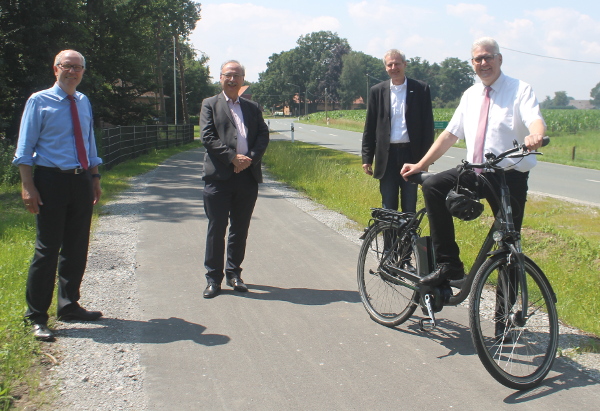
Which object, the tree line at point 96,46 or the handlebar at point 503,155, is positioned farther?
the tree line at point 96,46

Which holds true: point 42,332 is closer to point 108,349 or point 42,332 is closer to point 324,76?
point 108,349

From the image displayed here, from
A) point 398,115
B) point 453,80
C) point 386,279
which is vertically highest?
point 453,80

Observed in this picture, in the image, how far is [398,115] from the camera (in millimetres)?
6023

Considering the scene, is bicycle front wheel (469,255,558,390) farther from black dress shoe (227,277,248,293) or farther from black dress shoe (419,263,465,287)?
black dress shoe (227,277,248,293)

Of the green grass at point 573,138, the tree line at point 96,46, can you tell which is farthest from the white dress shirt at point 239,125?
the green grass at point 573,138

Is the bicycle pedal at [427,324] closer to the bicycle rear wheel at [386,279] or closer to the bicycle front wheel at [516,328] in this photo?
the bicycle rear wheel at [386,279]

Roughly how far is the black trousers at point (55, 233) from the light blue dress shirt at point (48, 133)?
10 cm

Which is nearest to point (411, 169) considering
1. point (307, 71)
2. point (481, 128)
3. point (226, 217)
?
point (481, 128)

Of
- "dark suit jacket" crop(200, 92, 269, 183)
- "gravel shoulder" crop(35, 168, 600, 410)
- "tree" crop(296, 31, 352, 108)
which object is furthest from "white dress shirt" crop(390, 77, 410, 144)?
"tree" crop(296, 31, 352, 108)

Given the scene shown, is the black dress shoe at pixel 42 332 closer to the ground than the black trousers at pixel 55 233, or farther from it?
closer to the ground

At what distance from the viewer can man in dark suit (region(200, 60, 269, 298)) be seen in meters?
5.63

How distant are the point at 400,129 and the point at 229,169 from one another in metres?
1.67

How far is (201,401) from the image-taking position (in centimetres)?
347

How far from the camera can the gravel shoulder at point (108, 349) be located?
11.5ft
